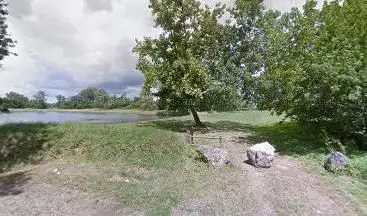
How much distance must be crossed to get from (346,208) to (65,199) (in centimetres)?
586

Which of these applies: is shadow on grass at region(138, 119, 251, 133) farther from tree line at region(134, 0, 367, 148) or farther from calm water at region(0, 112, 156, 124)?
calm water at region(0, 112, 156, 124)

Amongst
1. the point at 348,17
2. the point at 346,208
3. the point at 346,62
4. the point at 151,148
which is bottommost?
the point at 346,208

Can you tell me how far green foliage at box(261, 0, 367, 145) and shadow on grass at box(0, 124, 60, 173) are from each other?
911cm

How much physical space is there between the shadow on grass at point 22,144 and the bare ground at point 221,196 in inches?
40.1

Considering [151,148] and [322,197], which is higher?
[151,148]

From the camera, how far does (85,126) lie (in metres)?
11.1

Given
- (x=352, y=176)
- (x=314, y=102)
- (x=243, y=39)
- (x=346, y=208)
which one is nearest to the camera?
(x=346, y=208)

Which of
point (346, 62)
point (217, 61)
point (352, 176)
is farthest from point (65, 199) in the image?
point (217, 61)

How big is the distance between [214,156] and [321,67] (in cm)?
479

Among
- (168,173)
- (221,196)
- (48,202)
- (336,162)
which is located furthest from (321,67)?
(48,202)

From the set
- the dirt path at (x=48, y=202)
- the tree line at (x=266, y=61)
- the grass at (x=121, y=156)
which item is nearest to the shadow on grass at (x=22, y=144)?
the grass at (x=121, y=156)

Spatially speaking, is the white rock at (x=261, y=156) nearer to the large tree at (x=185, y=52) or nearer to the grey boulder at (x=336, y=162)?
the grey boulder at (x=336, y=162)

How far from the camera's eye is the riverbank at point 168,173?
6125 millimetres

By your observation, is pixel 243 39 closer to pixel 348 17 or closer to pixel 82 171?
pixel 348 17
